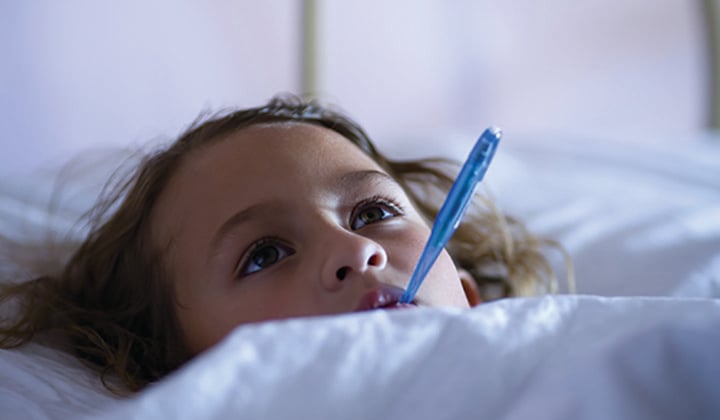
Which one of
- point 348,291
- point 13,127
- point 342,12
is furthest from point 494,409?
point 342,12

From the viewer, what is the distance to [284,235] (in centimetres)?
66

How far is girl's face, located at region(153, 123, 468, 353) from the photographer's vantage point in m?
0.61

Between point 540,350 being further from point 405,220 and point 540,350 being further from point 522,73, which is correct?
point 522,73

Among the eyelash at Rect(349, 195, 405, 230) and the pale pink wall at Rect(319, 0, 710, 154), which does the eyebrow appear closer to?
the eyelash at Rect(349, 195, 405, 230)

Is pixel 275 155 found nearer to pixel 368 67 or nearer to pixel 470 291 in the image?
pixel 470 291

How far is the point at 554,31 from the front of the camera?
6.56 feet

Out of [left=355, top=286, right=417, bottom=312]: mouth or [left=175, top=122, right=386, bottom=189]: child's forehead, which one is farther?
[left=175, top=122, right=386, bottom=189]: child's forehead

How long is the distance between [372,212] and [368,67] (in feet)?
3.51

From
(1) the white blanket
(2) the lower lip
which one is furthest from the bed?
(2) the lower lip

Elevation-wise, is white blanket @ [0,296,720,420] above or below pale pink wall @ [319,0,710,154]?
above

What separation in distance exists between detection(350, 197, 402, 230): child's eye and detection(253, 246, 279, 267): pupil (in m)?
0.07

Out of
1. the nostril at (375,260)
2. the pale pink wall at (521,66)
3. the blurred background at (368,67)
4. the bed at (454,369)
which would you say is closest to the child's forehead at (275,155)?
the nostril at (375,260)

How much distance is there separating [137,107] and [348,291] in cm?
99

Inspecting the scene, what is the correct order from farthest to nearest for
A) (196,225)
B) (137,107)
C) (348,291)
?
(137,107) → (196,225) → (348,291)
